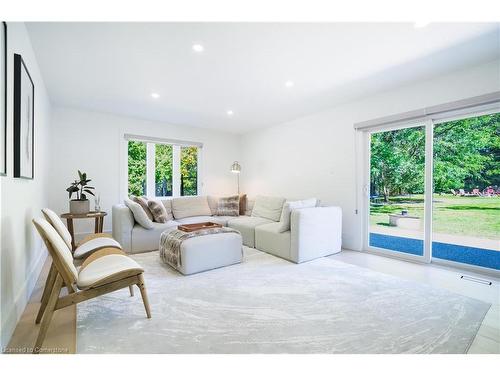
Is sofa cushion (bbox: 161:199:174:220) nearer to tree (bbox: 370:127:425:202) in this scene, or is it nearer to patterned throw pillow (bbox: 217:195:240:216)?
patterned throw pillow (bbox: 217:195:240:216)

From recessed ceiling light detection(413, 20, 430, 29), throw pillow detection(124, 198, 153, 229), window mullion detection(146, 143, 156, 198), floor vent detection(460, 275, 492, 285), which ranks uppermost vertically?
recessed ceiling light detection(413, 20, 430, 29)

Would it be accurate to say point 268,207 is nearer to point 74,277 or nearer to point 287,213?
point 287,213

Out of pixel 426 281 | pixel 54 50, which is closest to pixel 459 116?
pixel 426 281

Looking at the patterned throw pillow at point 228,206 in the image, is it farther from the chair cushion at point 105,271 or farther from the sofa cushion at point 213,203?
the chair cushion at point 105,271

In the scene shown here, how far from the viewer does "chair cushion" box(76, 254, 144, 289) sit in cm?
161

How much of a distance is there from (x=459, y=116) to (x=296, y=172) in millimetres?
2547

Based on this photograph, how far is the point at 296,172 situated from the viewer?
479cm

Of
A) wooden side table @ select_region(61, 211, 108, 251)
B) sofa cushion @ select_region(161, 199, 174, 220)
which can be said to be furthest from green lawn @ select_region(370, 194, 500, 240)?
wooden side table @ select_region(61, 211, 108, 251)

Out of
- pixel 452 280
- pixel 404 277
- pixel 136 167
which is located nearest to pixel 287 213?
pixel 404 277

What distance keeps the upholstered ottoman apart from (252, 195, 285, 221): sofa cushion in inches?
51.7

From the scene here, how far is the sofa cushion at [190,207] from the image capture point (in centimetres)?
455

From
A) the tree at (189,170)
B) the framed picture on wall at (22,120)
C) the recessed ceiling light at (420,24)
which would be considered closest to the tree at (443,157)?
the recessed ceiling light at (420,24)

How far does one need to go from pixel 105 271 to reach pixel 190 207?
2988 millimetres

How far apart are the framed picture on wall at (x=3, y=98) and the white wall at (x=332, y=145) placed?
3.96 m
